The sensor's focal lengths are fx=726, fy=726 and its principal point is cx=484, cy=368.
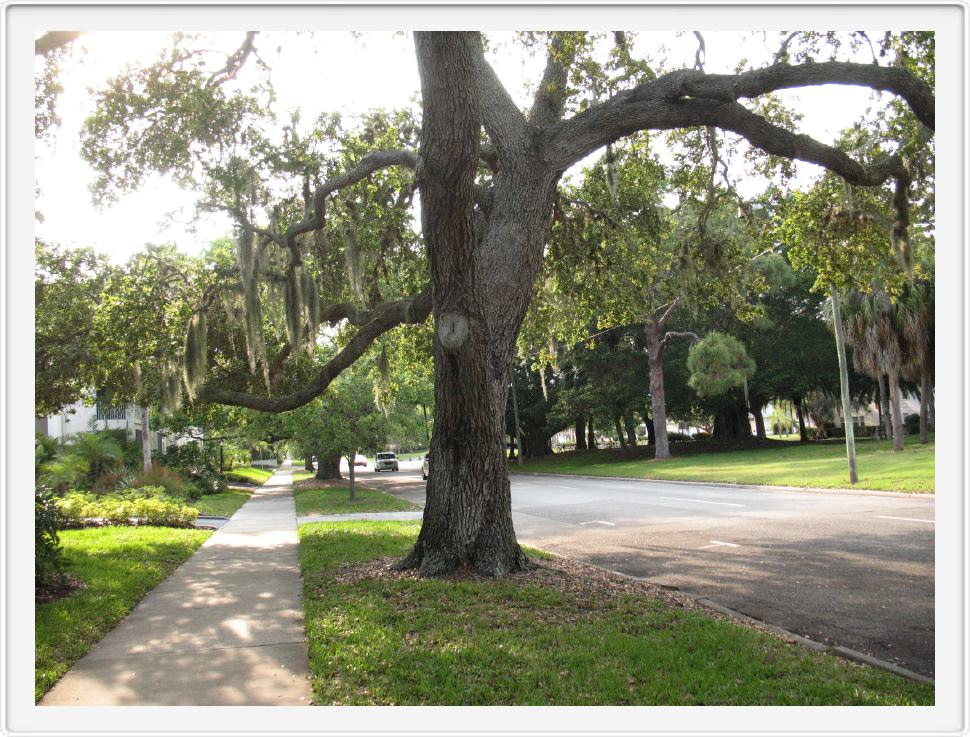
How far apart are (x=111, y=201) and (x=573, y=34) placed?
303 inches

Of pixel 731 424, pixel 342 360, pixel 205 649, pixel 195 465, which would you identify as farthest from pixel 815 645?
pixel 731 424

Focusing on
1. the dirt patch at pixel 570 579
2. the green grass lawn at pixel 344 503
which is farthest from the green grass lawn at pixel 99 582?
the green grass lawn at pixel 344 503

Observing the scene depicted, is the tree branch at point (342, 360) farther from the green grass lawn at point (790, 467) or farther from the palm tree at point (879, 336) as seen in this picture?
the palm tree at point (879, 336)

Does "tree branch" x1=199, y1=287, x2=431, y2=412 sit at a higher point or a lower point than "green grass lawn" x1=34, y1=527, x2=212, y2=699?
higher

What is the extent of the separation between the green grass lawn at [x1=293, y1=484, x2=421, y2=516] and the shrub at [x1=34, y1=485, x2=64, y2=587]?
11.1 meters

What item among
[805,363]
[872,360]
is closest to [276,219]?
[872,360]

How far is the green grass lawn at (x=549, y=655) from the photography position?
14.3 ft

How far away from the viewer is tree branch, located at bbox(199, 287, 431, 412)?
33.1ft

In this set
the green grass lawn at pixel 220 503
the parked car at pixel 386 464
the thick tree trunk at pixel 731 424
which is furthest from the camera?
the parked car at pixel 386 464

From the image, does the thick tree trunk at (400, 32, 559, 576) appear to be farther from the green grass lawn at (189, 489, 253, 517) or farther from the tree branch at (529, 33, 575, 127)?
the green grass lawn at (189, 489, 253, 517)

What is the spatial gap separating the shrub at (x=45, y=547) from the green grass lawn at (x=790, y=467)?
55.1ft

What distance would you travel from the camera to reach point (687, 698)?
428 cm

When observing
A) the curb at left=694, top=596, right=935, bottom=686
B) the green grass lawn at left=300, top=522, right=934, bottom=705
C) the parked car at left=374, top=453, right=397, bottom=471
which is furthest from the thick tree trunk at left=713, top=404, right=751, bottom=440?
the green grass lawn at left=300, top=522, right=934, bottom=705
